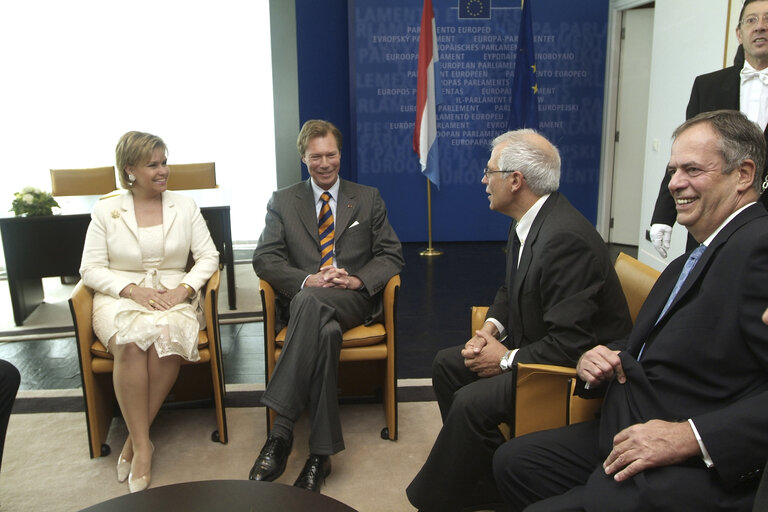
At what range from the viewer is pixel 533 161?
2322mm

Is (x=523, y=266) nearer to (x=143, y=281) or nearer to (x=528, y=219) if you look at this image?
(x=528, y=219)

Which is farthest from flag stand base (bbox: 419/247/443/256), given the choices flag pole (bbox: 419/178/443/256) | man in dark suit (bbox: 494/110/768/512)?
man in dark suit (bbox: 494/110/768/512)

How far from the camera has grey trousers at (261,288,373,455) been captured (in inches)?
105

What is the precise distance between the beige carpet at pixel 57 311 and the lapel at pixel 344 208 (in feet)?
5.86

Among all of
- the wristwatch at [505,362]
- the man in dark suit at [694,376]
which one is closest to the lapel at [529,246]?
the wristwatch at [505,362]

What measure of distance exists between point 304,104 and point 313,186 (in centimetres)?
394

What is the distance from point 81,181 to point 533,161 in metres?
4.49

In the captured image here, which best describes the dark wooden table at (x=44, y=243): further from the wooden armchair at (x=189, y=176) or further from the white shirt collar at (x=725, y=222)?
the white shirt collar at (x=725, y=222)

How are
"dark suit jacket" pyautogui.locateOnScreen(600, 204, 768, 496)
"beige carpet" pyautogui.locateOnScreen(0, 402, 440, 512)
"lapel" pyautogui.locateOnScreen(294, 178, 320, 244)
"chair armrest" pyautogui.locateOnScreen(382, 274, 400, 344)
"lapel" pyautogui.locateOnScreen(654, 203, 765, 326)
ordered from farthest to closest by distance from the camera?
"lapel" pyautogui.locateOnScreen(294, 178, 320, 244)
"chair armrest" pyautogui.locateOnScreen(382, 274, 400, 344)
"beige carpet" pyautogui.locateOnScreen(0, 402, 440, 512)
"lapel" pyautogui.locateOnScreen(654, 203, 765, 326)
"dark suit jacket" pyautogui.locateOnScreen(600, 204, 768, 496)

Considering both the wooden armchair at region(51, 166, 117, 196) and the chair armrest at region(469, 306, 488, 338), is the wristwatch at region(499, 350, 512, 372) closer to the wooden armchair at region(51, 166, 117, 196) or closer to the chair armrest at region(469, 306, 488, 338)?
the chair armrest at region(469, 306, 488, 338)

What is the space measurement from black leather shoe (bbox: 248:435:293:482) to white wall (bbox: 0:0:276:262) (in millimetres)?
4744

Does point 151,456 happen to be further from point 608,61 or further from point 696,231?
point 608,61

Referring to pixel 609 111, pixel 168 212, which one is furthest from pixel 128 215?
pixel 609 111

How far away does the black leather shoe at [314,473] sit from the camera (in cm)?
256
